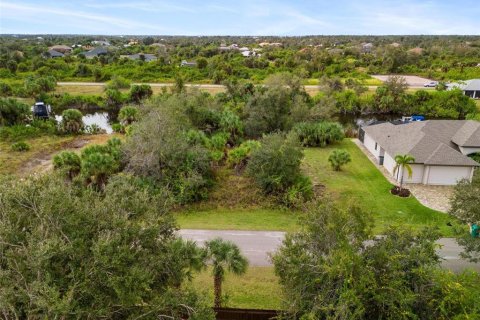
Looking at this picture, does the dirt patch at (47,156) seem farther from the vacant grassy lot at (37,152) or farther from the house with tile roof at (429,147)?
the house with tile roof at (429,147)

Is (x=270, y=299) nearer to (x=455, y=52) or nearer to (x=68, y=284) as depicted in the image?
(x=68, y=284)

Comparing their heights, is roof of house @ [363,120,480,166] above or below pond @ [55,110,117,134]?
above

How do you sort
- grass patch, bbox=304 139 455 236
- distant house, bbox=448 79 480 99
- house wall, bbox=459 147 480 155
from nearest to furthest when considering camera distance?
grass patch, bbox=304 139 455 236
house wall, bbox=459 147 480 155
distant house, bbox=448 79 480 99

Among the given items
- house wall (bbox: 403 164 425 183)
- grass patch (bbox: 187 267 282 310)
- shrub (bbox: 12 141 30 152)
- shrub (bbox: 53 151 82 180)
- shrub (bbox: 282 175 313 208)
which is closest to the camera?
grass patch (bbox: 187 267 282 310)

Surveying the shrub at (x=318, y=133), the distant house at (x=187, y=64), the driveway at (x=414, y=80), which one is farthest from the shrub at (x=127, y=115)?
the driveway at (x=414, y=80)

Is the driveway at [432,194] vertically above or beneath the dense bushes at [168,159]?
beneath

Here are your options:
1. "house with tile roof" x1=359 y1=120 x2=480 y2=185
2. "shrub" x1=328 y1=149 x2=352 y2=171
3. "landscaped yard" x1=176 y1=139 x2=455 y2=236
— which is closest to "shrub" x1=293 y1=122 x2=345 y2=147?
"house with tile roof" x1=359 y1=120 x2=480 y2=185

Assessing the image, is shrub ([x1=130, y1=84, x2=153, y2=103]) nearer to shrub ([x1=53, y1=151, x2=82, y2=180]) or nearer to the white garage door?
shrub ([x1=53, y1=151, x2=82, y2=180])

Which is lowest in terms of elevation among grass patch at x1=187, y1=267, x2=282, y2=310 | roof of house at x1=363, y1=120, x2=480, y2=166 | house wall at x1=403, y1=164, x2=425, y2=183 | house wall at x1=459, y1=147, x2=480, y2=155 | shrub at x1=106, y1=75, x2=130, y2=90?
grass patch at x1=187, y1=267, x2=282, y2=310
